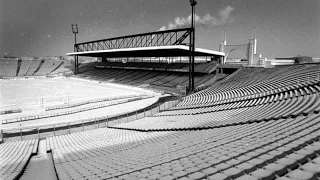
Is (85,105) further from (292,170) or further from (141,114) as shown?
(292,170)

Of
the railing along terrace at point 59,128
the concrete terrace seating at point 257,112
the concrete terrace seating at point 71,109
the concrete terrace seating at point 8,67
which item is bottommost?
the railing along terrace at point 59,128

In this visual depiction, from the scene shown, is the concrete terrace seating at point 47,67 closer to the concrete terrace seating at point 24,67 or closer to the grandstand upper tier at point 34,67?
the grandstand upper tier at point 34,67

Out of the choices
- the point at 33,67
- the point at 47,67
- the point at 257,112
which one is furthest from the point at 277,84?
the point at 33,67

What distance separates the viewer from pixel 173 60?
59656 mm

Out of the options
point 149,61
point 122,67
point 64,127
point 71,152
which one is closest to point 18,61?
point 122,67

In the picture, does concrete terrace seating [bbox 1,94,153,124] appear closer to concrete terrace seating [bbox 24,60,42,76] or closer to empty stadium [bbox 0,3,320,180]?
empty stadium [bbox 0,3,320,180]

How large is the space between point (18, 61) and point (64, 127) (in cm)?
8166

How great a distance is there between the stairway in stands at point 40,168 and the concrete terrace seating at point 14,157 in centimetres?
28

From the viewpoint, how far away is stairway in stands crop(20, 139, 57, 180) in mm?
9205

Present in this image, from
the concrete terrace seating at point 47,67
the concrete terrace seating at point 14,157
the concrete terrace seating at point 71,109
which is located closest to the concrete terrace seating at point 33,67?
the concrete terrace seating at point 47,67

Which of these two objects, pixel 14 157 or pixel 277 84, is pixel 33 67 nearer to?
pixel 14 157

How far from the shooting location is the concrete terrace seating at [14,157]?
884cm

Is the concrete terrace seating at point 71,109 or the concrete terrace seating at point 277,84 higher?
the concrete terrace seating at point 277,84

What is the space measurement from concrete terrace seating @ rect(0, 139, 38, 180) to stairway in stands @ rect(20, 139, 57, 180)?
0.93 feet
